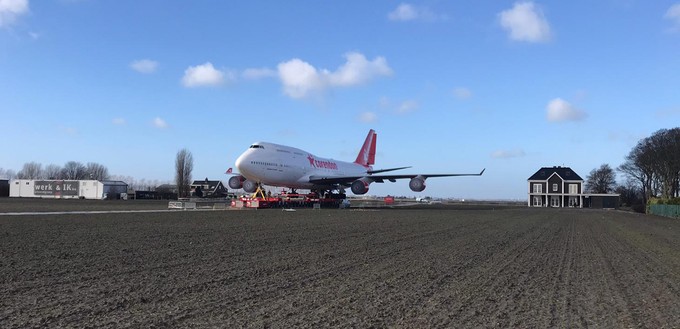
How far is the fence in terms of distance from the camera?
150 feet

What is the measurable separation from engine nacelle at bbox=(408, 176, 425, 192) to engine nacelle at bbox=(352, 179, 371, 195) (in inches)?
145

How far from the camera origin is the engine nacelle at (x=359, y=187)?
141ft

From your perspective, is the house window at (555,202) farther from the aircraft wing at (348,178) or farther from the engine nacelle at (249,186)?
the engine nacelle at (249,186)

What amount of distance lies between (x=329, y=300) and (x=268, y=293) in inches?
37.1

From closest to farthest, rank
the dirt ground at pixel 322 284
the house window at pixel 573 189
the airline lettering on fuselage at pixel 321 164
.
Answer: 1. the dirt ground at pixel 322 284
2. the airline lettering on fuselage at pixel 321 164
3. the house window at pixel 573 189

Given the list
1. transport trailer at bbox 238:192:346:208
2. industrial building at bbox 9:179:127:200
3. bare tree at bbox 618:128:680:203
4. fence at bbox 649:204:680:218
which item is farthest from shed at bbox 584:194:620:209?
industrial building at bbox 9:179:127:200

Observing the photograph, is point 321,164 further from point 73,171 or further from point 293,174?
point 73,171

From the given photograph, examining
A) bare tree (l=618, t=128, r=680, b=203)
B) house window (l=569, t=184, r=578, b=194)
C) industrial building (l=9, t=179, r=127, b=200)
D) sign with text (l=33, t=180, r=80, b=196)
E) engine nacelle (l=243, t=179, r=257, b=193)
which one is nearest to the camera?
engine nacelle (l=243, t=179, r=257, b=193)

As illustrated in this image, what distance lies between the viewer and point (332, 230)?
19.4 meters

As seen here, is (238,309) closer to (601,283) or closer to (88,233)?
(601,283)

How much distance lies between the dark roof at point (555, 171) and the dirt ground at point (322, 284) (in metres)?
90.1

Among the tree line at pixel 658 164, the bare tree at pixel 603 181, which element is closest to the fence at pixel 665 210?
the tree line at pixel 658 164

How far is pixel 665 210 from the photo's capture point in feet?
165

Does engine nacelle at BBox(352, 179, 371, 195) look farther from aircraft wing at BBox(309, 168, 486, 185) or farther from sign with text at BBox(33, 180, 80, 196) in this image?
sign with text at BBox(33, 180, 80, 196)
